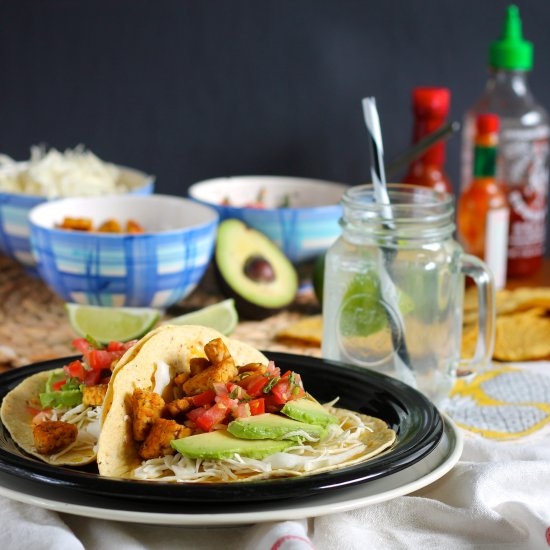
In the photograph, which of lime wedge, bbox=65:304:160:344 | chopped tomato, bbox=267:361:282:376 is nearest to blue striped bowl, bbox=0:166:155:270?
lime wedge, bbox=65:304:160:344

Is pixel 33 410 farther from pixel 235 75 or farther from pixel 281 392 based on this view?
pixel 235 75

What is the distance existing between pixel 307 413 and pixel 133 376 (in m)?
0.24

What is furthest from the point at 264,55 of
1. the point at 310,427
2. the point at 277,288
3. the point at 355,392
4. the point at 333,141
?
the point at 310,427

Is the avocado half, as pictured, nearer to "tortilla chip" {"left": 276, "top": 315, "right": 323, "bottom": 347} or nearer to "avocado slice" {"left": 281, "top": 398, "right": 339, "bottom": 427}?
"tortilla chip" {"left": 276, "top": 315, "right": 323, "bottom": 347}

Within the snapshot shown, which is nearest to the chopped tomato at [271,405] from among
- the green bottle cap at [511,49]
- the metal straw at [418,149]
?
the metal straw at [418,149]

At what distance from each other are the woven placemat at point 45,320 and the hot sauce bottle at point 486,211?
46 centimetres

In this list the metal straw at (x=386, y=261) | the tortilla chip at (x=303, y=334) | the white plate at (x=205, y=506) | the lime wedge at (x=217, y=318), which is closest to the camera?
the white plate at (x=205, y=506)

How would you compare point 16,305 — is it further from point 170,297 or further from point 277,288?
point 277,288

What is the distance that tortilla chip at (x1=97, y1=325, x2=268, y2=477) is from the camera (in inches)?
52.1

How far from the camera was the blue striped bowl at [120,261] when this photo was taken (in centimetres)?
225

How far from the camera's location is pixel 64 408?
151cm

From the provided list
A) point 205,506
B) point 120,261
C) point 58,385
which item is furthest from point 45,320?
point 205,506

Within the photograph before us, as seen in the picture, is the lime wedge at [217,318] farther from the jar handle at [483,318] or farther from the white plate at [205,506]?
the white plate at [205,506]

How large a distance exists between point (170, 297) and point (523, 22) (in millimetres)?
1548
